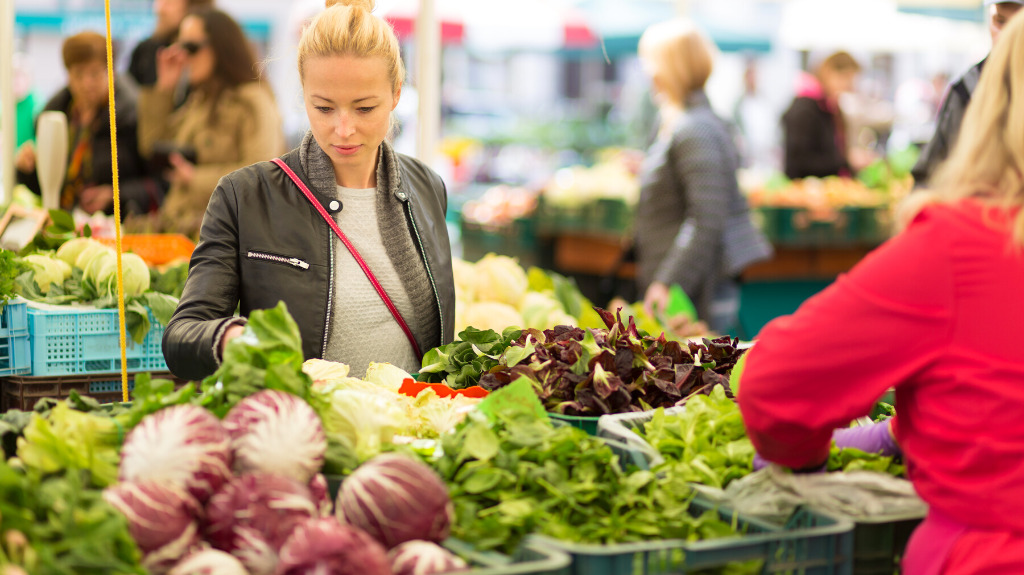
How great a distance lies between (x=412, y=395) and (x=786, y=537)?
99cm

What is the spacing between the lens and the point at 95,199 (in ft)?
17.1

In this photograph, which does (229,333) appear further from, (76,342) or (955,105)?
(955,105)

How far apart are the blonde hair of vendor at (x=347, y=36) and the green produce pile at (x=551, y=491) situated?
3.32ft

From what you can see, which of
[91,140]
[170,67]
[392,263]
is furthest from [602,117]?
[392,263]

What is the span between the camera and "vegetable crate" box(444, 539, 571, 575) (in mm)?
1404

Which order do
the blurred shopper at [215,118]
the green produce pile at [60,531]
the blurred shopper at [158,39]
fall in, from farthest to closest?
1. the blurred shopper at [158,39]
2. the blurred shopper at [215,118]
3. the green produce pile at [60,531]

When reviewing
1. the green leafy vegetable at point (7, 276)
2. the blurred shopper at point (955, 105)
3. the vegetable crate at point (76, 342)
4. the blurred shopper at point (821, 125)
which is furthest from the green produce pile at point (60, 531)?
the blurred shopper at point (821, 125)

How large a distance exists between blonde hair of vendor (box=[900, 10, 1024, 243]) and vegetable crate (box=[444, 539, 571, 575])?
2.43 ft

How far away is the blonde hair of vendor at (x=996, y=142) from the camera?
1.49m

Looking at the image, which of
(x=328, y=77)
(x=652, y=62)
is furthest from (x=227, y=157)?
(x=328, y=77)

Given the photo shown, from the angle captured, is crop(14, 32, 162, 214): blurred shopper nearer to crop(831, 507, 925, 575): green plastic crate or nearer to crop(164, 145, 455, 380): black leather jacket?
crop(164, 145, 455, 380): black leather jacket

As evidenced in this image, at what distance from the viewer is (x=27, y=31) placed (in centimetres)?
1692

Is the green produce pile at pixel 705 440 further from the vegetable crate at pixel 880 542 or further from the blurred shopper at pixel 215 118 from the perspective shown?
the blurred shopper at pixel 215 118

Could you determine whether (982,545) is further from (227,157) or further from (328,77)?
(227,157)
